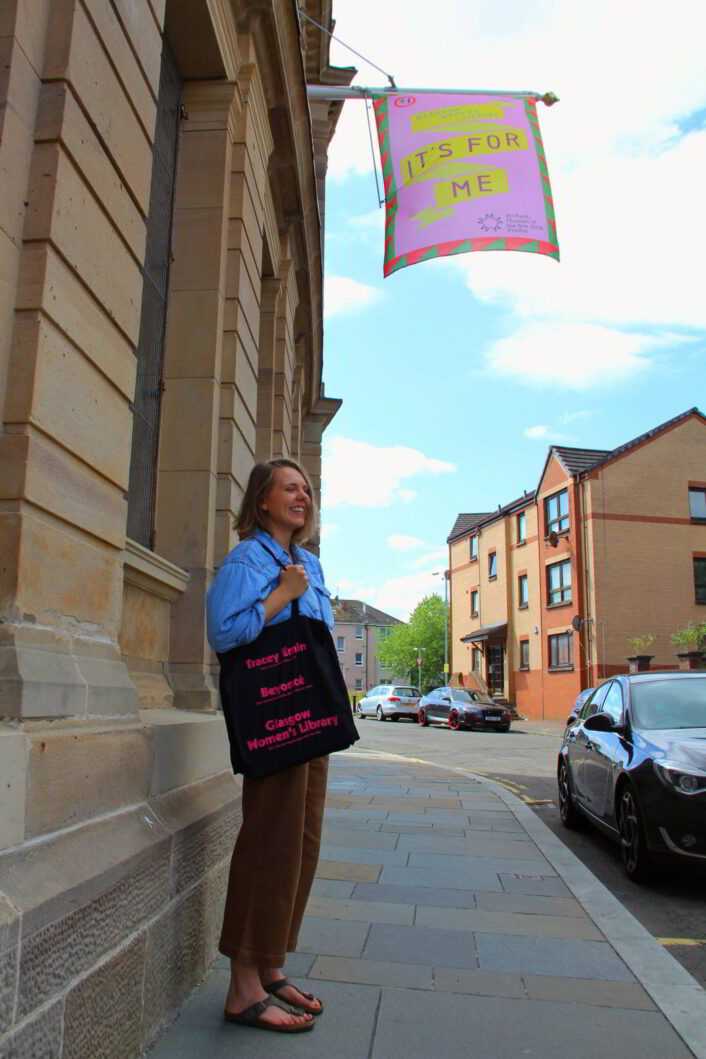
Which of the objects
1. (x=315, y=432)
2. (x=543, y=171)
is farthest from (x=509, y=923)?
(x=315, y=432)

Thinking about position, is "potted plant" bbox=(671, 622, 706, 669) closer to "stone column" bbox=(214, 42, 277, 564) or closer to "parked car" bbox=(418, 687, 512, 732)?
"parked car" bbox=(418, 687, 512, 732)

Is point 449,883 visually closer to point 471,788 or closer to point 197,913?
point 197,913

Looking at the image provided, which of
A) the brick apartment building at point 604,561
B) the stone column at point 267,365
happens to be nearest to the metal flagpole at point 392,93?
the stone column at point 267,365

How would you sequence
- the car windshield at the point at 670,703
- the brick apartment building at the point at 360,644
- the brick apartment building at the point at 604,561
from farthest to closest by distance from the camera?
the brick apartment building at the point at 360,644 → the brick apartment building at the point at 604,561 → the car windshield at the point at 670,703

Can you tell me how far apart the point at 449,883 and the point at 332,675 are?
2.87 metres

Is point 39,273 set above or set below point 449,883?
above

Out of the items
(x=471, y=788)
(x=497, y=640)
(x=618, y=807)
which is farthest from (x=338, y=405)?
(x=497, y=640)

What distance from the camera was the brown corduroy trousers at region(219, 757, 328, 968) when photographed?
2.67 metres

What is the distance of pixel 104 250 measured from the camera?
9.90ft

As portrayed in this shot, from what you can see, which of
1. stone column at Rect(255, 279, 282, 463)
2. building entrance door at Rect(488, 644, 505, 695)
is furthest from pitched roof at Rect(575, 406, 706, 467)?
stone column at Rect(255, 279, 282, 463)

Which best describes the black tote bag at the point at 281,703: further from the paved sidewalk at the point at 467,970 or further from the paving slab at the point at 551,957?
the paving slab at the point at 551,957

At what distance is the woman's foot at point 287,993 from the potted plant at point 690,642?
23.3m

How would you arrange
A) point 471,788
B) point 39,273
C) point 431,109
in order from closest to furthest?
point 39,273, point 431,109, point 471,788

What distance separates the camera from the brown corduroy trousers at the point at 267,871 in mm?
2666
